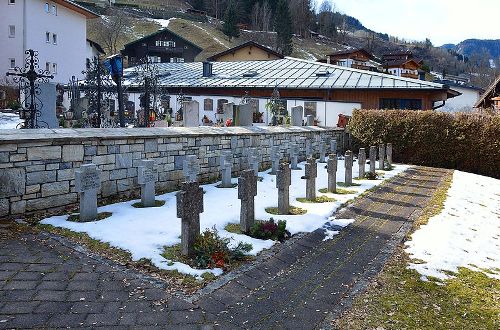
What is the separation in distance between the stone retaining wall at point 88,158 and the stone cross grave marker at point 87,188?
0.64 m

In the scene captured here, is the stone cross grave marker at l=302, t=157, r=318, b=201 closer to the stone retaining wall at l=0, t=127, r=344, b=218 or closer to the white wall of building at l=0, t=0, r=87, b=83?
the stone retaining wall at l=0, t=127, r=344, b=218

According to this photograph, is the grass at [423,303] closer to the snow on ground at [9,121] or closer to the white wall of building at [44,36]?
the snow on ground at [9,121]

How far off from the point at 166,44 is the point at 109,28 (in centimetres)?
2510

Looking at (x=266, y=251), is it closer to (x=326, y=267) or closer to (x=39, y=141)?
(x=326, y=267)

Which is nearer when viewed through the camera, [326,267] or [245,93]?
[326,267]

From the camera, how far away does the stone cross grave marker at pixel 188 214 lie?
5.80m

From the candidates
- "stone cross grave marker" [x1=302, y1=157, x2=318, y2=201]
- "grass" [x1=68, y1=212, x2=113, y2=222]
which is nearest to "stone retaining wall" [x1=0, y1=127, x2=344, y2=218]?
"grass" [x1=68, y1=212, x2=113, y2=222]

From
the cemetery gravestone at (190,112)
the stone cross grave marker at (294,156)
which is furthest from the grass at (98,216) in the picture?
the stone cross grave marker at (294,156)

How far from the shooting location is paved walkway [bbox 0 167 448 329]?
163 inches

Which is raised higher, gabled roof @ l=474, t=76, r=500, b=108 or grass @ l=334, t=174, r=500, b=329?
gabled roof @ l=474, t=76, r=500, b=108

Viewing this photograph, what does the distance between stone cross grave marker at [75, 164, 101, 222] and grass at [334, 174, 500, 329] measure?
4317mm

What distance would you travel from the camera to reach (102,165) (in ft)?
26.8

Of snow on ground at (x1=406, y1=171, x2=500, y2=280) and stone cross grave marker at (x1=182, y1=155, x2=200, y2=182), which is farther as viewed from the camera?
stone cross grave marker at (x1=182, y1=155, x2=200, y2=182)

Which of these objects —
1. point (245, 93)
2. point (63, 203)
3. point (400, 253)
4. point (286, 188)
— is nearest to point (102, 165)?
point (63, 203)
